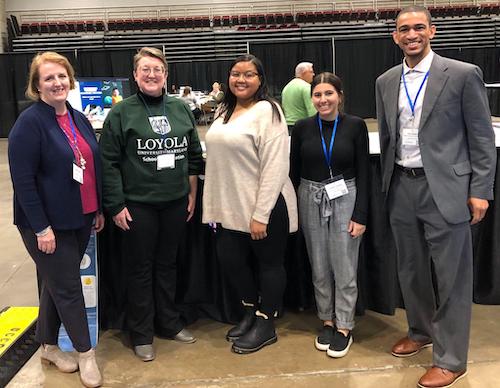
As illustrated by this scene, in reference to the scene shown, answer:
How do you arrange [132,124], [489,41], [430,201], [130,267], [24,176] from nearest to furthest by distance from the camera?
1. [24,176]
2. [430,201]
3. [132,124]
4. [130,267]
5. [489,41]

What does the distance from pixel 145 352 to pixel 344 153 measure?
127cm

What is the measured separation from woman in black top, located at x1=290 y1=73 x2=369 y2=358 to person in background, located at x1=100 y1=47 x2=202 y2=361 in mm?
511

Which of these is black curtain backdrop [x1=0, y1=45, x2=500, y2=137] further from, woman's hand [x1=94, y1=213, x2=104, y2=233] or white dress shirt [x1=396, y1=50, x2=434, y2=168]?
white dress shirt [x1=396, y1=50, x2=434, y2=168]

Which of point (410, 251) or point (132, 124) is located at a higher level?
point (132, 124)

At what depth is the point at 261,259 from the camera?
2219 millimetres

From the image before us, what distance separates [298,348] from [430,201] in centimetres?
94

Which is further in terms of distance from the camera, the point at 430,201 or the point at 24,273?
the point at 24,273

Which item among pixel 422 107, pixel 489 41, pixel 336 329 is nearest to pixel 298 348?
pixel 336 329

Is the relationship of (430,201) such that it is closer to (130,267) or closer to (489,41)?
(130,267)

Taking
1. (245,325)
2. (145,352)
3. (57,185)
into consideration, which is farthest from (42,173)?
(245,325)

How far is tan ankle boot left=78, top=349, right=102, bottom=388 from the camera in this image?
204cm

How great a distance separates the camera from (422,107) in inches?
71.5

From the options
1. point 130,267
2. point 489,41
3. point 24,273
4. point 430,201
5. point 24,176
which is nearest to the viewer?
point 24,176

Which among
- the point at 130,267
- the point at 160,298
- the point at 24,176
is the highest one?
the point at 24,176
